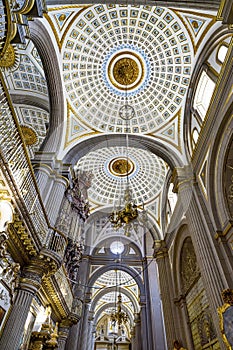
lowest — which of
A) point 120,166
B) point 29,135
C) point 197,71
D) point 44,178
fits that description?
point 44,178

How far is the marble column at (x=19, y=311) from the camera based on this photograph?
5383 millimetres

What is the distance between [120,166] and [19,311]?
1233 cm

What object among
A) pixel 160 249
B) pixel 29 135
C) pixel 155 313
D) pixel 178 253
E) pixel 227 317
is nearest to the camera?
pixel 227 317

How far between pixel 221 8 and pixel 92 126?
794 centimetres

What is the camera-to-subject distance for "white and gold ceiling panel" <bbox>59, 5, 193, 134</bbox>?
32.8ft

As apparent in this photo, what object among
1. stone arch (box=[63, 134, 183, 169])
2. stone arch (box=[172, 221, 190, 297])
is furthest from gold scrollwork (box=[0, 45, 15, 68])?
stone arch (box=[172, 221, 190, 297])

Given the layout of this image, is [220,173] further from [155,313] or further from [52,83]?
[155,313]

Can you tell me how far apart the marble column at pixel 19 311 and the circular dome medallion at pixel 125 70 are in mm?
9660

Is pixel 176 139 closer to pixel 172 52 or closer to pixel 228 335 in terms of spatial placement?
pixel 172 52

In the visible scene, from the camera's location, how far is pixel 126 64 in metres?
11.5

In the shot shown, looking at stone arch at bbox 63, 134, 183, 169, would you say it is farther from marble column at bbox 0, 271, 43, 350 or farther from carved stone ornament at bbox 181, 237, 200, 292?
marble column at bbox 0, 271, 43, 350

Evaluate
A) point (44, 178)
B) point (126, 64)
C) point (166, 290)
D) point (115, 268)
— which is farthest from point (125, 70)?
point (115, 268)

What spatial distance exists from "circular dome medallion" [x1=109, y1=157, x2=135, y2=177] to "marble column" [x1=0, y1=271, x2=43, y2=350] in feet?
36.5

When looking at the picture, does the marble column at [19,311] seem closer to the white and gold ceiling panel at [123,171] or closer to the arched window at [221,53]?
the arched window at [221,53]
